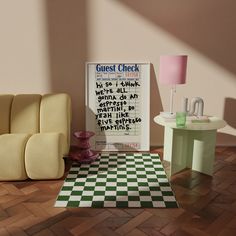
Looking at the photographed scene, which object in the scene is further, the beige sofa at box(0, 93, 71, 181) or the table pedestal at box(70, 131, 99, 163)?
the table pedestal at box(70, 131, 99, 163)

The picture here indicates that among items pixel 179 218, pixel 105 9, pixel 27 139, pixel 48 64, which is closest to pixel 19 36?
pixel 48 64

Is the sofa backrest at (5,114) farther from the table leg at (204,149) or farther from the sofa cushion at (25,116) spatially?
the table leg at (204,149)

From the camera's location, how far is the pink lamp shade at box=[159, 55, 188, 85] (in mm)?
2811

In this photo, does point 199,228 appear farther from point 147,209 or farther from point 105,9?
point 105,9

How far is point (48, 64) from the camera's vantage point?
340 cm

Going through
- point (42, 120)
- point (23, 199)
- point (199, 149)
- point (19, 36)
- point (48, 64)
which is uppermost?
point (19, 36)

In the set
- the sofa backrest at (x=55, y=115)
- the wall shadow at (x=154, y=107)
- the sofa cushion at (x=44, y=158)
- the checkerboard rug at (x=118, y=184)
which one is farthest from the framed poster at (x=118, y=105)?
the sofa cushion at (x=44, y=158)

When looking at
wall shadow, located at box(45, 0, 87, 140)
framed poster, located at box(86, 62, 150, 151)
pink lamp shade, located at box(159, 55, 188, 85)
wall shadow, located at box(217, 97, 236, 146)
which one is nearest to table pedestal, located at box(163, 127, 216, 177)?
pink lamp shade, located at box(159, 55, 188, 85)

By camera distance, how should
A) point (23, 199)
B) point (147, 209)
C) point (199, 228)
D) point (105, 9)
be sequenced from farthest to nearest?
point (105, 9)
point (23, 199)
point (147, 209)
point (199, 228)

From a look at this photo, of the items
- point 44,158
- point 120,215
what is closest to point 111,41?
point 44,158

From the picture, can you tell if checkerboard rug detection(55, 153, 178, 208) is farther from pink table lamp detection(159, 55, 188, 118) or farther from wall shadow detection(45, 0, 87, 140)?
wall shadow detection(45, 0, 87, 140)

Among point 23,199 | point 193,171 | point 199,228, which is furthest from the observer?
point 193,171

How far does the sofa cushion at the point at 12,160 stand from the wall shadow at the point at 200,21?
1.96 m

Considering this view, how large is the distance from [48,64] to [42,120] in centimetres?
73
